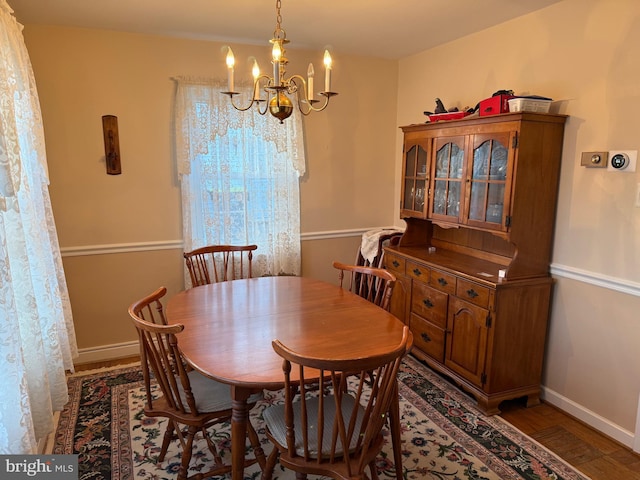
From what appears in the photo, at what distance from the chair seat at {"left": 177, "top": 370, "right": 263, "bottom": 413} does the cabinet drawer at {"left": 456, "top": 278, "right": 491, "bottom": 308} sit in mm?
1445

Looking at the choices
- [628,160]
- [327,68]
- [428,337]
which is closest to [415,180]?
[428,337]

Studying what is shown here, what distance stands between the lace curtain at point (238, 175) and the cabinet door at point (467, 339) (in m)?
1.49

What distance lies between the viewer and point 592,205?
8.17 feet

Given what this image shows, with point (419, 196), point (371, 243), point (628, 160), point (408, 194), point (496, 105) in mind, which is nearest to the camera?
point (628, 160)

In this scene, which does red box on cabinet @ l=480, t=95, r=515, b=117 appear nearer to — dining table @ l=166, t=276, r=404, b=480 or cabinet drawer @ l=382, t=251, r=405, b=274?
cabinet drawer @ l=382, t=251, r=405, b=274

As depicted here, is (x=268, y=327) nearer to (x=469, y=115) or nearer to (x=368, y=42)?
(x=469, y=115)

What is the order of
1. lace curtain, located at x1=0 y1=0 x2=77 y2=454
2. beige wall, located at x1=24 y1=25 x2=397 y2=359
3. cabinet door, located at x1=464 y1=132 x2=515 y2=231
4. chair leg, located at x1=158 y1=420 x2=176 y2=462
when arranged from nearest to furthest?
lace curtain, located at x1=0 y1=0 x2=77 y2=454 → chair leg, located at x1=158 y1=420 x2=176 y2=462 → cabinet door, located at x1=464 y1=132 x2=515 y2=231 → beige wall, located at x1=24 y1=25 x2=397 y2=359

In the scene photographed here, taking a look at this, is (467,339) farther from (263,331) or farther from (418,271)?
(263,331)

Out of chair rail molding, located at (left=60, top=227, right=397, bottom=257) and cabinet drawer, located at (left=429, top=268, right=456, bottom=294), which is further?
chair rail molding, located at (left=60, top=227, right=397, bottom=257)

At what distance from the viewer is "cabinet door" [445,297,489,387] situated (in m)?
2.66

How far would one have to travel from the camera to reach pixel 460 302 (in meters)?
2.81

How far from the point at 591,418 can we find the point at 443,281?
3.75 ft

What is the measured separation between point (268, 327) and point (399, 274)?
1615mm

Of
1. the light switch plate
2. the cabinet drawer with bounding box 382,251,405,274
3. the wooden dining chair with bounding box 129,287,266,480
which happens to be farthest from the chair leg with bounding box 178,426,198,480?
the light switch plate
